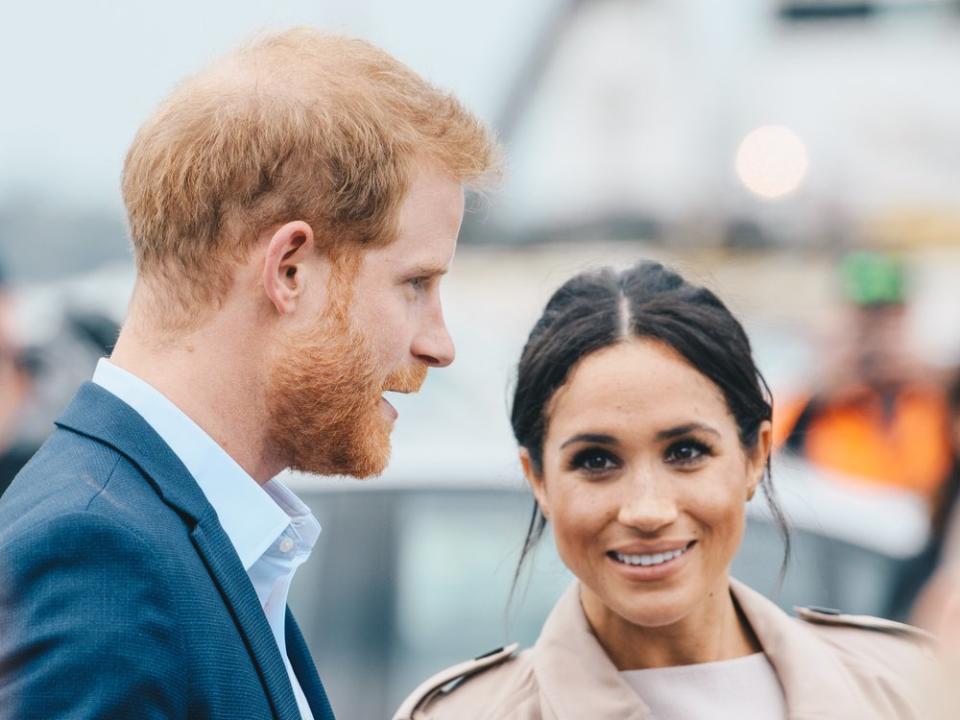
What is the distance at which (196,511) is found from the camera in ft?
6.57

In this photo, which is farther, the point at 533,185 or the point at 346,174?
the point at 533,185

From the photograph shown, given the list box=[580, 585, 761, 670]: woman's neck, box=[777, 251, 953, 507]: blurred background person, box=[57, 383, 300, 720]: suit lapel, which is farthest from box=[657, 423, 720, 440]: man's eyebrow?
box=[777, 251, 953, 507]: blurred background person

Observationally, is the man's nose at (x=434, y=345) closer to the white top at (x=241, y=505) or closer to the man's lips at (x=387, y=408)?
the man's lips at (x=387, y=408)

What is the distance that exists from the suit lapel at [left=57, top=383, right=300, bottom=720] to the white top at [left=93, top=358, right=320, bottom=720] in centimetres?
2

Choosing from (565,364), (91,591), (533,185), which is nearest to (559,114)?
(533,185)

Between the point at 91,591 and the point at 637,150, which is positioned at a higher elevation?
the point at 637,150

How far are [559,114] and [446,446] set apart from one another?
23.8 feet

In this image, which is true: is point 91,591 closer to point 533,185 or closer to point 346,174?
point 346,174

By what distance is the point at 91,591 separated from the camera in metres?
1.76

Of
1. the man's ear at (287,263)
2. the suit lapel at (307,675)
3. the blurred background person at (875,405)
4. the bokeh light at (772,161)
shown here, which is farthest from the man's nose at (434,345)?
the bokeh light at (772,161)

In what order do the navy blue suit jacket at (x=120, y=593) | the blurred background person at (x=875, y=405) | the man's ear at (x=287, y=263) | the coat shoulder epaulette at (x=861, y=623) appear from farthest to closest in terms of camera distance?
the blurred background person at (x=875, y=405), the coat shoulder epaulette at (x=861, y=623), the man's ear at (x=287, y=263), the navy blue suit jacket at (x=120, y=593)

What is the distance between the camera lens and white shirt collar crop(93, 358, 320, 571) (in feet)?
6.66

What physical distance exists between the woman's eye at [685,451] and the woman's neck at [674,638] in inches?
9.2

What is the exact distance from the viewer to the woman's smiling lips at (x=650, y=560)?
94.3 inches
